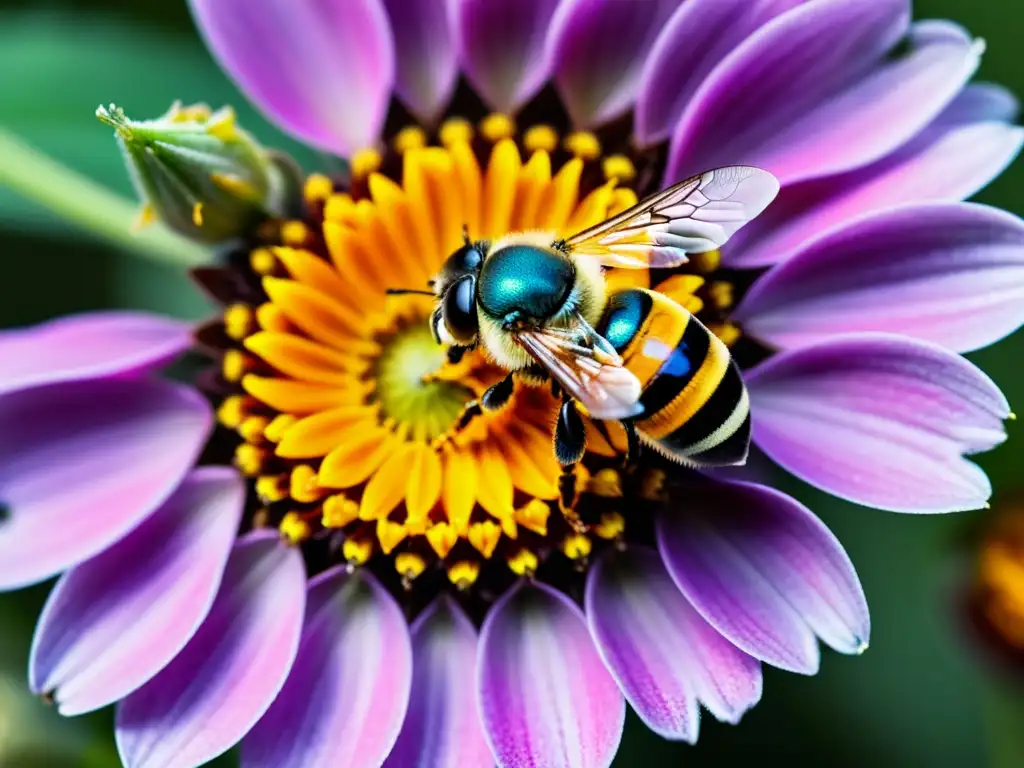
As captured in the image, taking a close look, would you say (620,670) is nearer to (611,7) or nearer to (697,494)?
(697,494)

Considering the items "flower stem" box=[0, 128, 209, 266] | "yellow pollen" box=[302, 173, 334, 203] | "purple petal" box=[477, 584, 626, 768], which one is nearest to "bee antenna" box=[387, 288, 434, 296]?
"yellow pollen" box=[302, 173, 334, 203]

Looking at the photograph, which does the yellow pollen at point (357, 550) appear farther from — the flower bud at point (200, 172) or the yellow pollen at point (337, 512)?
the flower bud at point (200, 172)

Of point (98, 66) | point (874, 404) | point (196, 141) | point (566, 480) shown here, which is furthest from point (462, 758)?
point (98, 66)

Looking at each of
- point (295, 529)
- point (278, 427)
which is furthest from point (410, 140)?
point (295, 529)

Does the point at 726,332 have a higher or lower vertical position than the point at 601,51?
lower

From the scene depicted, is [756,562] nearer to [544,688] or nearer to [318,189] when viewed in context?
[544,688]

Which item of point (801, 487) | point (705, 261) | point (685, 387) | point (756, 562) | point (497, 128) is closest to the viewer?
point (685, 387)
